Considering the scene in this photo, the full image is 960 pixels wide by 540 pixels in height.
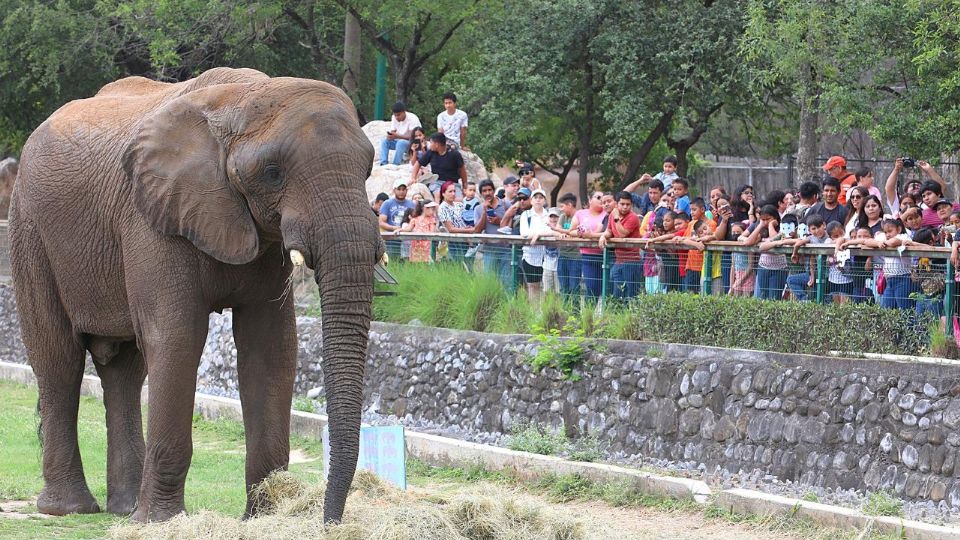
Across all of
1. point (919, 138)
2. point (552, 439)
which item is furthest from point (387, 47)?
point (552, 439)

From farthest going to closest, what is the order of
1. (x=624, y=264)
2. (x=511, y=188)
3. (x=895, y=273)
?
1. (x=511, y=188)
2. (x=624, y=264)
3. (x=895, y=273)

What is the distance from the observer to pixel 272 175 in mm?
8500

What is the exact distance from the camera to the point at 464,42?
30938mm

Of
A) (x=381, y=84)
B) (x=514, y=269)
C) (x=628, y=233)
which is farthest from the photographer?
(x=381, y=84)

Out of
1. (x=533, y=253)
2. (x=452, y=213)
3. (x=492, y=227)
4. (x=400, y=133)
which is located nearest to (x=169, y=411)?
(x=533, y=253)

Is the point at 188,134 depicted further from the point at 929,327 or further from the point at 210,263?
the point at 929,327

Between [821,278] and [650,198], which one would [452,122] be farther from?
[821,278]

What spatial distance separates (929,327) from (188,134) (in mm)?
6456

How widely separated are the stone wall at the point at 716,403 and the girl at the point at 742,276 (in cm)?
95

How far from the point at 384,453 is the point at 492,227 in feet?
23.2

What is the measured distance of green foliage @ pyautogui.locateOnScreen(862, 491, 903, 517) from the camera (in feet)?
34.5

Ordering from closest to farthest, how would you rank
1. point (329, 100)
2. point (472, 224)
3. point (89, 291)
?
point (329, 100)
point (89, 291)
point (472, 224)

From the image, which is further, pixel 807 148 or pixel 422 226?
pixel 807 148

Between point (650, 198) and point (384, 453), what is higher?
point (650, 198)
